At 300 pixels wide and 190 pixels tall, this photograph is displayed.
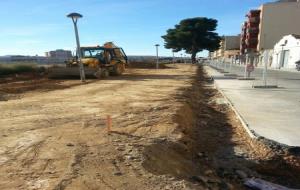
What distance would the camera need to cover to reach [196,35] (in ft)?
254

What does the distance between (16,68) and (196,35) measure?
178 ft

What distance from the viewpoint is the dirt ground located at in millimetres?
4629

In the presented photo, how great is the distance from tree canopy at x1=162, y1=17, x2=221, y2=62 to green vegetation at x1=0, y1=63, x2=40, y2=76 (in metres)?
50.1

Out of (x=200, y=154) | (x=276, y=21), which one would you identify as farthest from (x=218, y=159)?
(x=276, y=21)

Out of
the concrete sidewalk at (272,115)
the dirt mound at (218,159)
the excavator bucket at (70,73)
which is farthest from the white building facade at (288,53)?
the dirt mound at (218,159)

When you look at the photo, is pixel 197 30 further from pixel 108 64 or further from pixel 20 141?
pixel 20 141

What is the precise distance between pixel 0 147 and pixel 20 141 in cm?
44

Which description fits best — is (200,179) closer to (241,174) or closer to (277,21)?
(241,174)

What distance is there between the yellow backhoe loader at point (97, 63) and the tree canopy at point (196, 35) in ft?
166

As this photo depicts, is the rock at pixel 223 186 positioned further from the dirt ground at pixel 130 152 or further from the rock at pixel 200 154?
the rock at pixel 200 154

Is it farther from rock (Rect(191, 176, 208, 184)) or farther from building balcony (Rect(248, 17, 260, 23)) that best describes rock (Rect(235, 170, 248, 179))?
building balcony (Rect(248, 17, 260, 23))

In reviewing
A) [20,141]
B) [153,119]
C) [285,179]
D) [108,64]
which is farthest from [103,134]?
[108,64]

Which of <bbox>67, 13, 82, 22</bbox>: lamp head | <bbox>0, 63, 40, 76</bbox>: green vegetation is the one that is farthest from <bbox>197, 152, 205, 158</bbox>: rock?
<bbox>0, 63, 40, 76</bbox>: green vegetation

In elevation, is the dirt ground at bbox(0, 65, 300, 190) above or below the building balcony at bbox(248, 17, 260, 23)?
below
